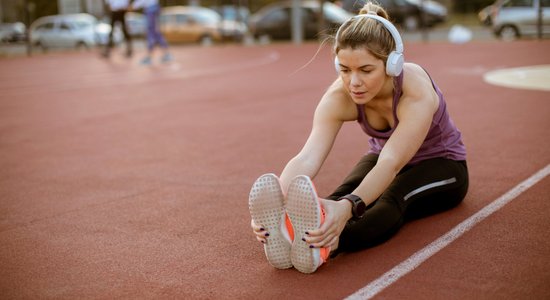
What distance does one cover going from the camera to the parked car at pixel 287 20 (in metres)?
23.5

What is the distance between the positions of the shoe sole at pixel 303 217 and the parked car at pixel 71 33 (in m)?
24.7

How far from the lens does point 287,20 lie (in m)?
24.9

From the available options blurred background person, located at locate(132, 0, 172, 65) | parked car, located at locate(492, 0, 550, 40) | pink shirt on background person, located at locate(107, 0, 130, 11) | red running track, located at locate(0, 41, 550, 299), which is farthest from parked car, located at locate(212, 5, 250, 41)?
red running track, located at locate(0, 41, 550, 299)

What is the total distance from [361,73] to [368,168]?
2.72 ft

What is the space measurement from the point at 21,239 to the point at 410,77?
2.47 metres

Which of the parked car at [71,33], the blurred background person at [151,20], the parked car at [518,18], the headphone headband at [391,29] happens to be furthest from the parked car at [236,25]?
the headphone headband at [391,29]

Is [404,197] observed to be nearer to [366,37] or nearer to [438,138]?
[438,138]

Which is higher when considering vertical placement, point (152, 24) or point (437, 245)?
point (152, 24)

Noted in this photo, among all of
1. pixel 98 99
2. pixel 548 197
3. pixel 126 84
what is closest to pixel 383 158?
pixel 548 197

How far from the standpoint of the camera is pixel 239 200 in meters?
4.64

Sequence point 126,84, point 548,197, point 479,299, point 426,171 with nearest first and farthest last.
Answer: point 479,299 < point 426,171 < point 548,197 < point 126,84

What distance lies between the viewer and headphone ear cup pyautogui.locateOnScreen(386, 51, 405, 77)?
3312 millimetres

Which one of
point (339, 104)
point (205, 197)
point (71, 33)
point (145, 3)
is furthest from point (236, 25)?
point (339, 104)

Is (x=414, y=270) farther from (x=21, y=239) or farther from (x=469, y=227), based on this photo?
(x=21, y=239)
